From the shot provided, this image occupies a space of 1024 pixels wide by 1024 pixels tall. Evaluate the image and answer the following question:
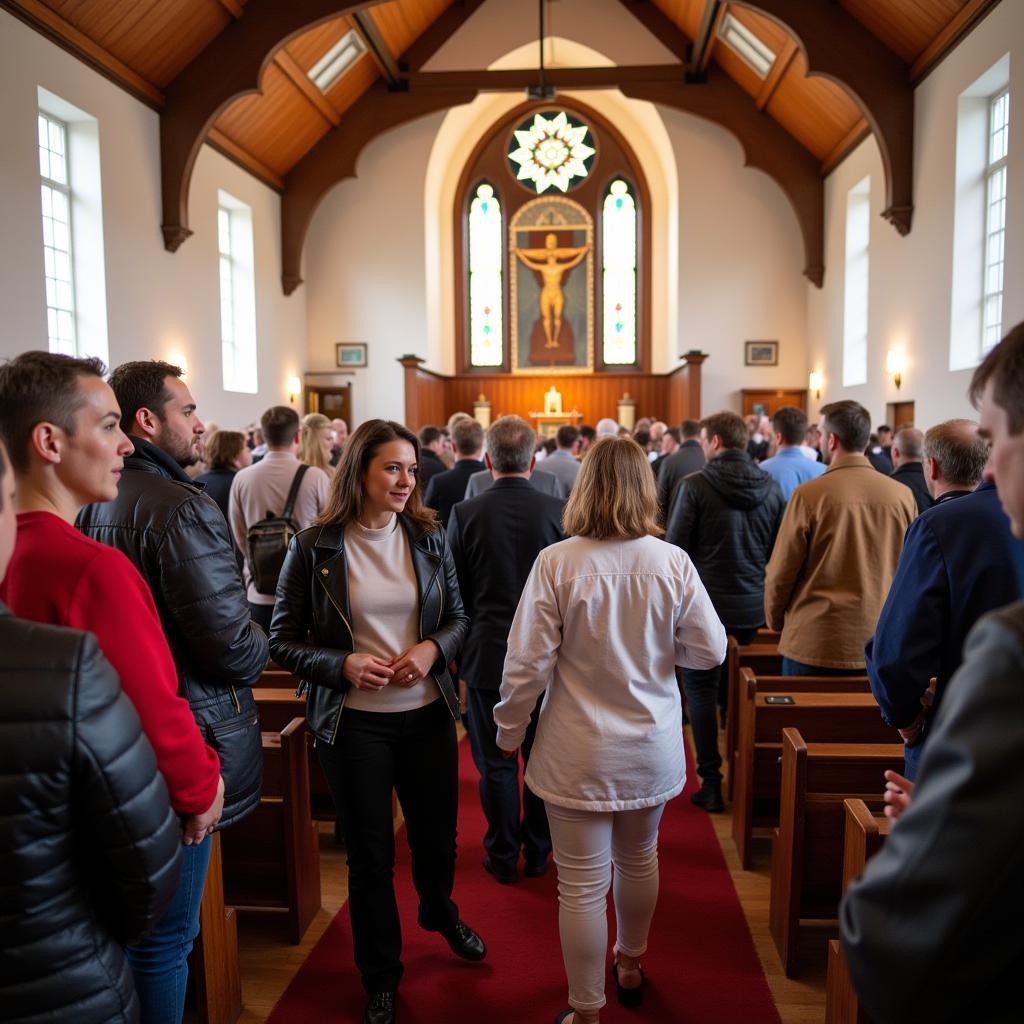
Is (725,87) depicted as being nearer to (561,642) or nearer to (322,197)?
(322,197)

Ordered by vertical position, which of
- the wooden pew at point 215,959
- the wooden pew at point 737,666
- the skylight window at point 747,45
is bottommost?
the wooden pew at point 215,959

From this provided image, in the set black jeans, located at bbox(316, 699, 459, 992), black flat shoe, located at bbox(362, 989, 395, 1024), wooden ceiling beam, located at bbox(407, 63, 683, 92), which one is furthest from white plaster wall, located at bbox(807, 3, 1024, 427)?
black flat shoe, located at bbox(362, 989, 395, 1024)

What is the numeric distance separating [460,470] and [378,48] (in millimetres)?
10114

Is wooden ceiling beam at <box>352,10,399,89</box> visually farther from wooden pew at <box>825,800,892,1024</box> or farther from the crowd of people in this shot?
wooden pew at <box>825,800,892,1024</box>

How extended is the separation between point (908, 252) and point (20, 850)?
11104mm

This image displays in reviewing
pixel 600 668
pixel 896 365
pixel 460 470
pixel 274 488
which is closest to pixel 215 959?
pixel 600 668

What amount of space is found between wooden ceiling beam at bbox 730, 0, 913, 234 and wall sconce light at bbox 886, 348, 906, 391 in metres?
1.55

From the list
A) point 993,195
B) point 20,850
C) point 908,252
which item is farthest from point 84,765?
point 908,252

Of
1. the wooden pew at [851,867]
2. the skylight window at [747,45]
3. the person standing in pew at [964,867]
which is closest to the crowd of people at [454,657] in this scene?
the person standing in pew at [964,867]

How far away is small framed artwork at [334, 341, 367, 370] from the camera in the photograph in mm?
14930

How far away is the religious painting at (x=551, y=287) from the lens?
53.0 feet

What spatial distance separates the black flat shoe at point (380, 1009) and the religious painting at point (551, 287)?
1453 centimetres

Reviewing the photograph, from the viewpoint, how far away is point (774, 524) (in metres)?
4.13

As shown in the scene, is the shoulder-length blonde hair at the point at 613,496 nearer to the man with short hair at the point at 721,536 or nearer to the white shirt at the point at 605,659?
the white shirt at the point at 605,659
